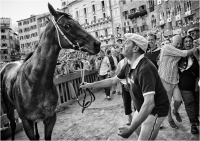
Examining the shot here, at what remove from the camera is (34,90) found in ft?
9.40

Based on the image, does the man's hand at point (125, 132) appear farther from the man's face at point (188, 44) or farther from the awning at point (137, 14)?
the awning at point (137, 14)

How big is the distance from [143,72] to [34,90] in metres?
1.71

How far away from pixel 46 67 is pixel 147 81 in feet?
5.13

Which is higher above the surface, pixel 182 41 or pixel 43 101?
pixel 182 41

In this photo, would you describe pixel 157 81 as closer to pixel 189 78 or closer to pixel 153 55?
pixel 189 78

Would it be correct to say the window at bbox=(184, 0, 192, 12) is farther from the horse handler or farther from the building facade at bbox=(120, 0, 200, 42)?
the horse handler

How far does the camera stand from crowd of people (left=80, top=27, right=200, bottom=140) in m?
2.02

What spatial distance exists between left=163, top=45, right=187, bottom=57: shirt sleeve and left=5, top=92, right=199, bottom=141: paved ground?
5.22 ft

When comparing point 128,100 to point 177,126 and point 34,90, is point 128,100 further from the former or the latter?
Answer: point 34,90

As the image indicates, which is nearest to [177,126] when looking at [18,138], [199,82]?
[199,82]

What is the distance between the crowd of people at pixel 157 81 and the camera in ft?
6.64

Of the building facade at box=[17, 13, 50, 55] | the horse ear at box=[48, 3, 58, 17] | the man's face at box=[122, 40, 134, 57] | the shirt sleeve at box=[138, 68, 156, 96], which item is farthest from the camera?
the building facade at box=[17, 13, 50, 55]

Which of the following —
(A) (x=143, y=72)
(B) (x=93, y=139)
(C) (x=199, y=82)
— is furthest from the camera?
(B) (x=93, y=139)

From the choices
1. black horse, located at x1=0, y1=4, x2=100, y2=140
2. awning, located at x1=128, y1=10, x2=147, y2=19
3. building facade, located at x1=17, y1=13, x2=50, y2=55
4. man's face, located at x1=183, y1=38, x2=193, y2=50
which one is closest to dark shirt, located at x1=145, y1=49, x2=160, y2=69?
man's face, located at x1=183, y1=38, x2=193, y2=50
